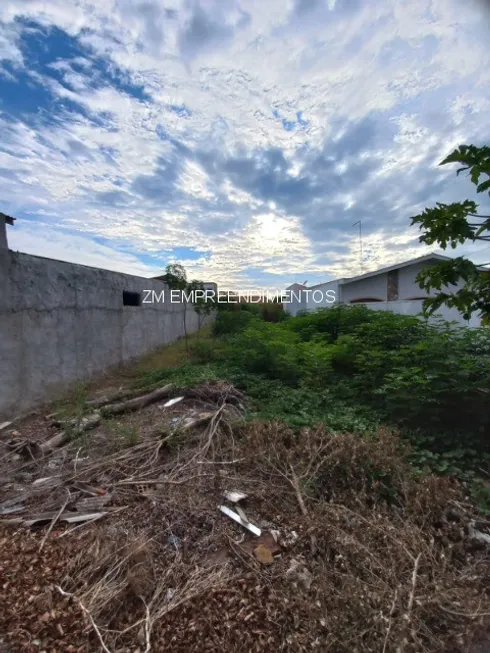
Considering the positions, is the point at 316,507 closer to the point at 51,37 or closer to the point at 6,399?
the point at 6,399

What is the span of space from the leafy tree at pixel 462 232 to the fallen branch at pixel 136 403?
367 cm

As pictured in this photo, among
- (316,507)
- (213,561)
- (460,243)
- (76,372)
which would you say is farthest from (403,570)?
(76,372)

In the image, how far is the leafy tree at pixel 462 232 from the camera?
1.95 m

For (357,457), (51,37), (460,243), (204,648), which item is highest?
(51,37)

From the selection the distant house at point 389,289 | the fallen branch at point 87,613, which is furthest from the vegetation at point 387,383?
the distant house at point 389,289

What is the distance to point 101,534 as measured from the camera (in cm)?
201

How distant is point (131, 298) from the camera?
7.80 metres

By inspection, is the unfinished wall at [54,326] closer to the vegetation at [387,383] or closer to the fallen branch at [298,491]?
the vegetation at [387,383]

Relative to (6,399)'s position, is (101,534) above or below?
below

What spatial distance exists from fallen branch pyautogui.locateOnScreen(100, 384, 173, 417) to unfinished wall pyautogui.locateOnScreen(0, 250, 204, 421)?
1176mm

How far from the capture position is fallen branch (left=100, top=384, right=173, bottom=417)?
166 inches

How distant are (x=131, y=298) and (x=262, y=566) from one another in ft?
22.8

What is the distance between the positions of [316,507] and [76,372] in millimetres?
4701

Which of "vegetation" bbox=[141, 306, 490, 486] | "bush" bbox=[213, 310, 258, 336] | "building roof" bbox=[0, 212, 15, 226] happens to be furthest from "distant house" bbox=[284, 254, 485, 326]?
"building roof" bbox=[0, 212, 15, 226]
